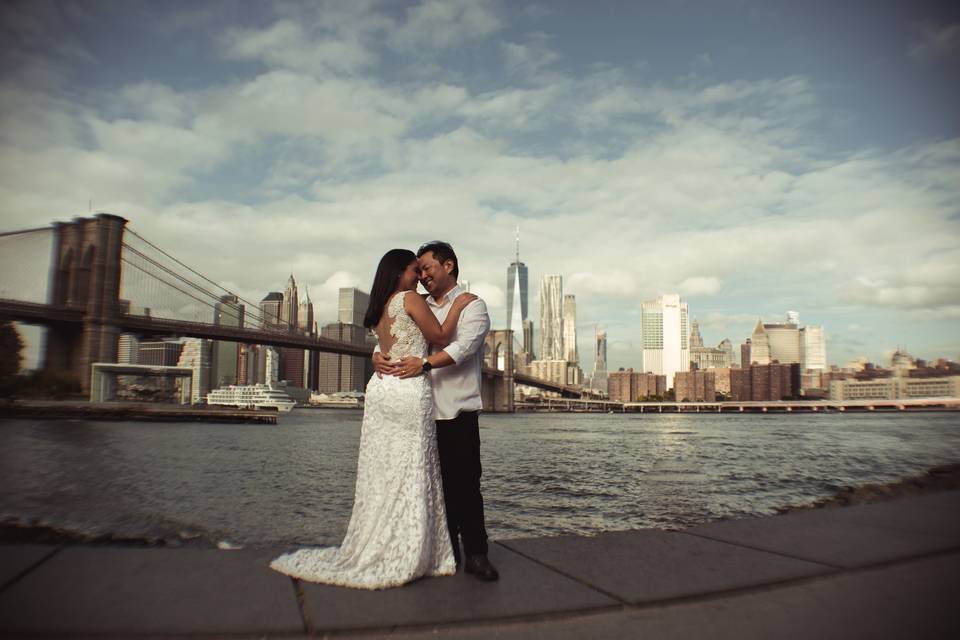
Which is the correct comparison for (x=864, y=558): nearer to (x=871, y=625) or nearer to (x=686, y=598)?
(x=871, y=625)

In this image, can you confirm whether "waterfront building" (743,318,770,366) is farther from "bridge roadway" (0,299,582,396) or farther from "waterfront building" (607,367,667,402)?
"bridge roadway" (0,299,582,396)

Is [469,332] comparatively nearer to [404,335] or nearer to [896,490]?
[404,335]

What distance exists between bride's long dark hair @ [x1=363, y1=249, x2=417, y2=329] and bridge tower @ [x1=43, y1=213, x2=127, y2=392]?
34430 millimetres

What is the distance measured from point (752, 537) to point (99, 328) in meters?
35.7

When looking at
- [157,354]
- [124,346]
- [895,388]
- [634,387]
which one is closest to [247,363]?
[157,354]

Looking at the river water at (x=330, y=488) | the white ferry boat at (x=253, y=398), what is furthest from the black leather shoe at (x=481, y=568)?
the white ferry boat at (x=253, y=398)

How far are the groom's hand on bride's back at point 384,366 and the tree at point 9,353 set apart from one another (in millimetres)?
37868

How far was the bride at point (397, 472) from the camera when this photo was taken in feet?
7.53

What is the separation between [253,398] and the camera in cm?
6397

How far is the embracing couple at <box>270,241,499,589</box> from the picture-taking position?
7.69 ft

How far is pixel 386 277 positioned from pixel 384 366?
374 mm

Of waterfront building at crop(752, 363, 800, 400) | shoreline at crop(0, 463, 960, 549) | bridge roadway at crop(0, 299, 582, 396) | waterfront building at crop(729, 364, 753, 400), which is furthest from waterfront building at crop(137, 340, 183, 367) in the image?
waterfront building at crop(752, 363, 800, 400)

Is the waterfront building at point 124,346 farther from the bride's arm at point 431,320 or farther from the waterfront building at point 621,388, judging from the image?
the waterfront building at point 621,388

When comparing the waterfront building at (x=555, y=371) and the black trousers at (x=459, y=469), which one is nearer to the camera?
the black trousers at (x=459, y=469)
